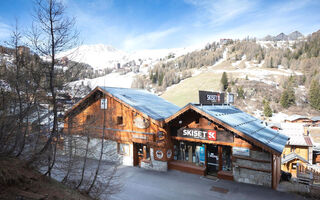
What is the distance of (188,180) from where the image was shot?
14.1 m

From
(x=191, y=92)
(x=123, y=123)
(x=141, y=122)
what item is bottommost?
(x=123, y=123)

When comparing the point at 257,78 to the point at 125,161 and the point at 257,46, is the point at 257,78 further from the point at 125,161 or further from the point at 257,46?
the point at 125,161

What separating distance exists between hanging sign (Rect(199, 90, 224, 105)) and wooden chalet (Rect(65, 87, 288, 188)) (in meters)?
0.48

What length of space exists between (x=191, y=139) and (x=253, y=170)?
456 centimetres

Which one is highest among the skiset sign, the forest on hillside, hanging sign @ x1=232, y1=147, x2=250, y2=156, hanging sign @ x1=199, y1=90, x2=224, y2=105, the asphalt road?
the forest on hillside

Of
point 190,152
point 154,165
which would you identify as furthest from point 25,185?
point 190,152

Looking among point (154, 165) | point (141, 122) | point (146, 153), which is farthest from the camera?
point (146, 153)

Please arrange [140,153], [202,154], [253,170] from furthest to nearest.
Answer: [140,153] → [202,154] → [253,170]

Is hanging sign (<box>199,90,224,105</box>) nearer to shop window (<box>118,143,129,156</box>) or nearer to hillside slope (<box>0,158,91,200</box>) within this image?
shop window (<box>118,143,129,156</box>)

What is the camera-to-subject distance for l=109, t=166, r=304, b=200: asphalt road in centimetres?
1166

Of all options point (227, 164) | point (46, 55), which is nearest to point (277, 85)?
point (227, 164)

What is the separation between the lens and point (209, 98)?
15898 mm

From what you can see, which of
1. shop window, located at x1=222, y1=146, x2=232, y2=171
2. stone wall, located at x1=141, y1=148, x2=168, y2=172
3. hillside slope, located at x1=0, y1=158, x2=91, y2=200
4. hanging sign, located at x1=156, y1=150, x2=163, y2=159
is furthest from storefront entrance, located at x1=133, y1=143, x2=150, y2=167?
hillside slope, located at x1=0, y1=158, x2=91, y2=200

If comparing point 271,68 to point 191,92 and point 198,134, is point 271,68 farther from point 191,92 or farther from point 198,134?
point 198,134
